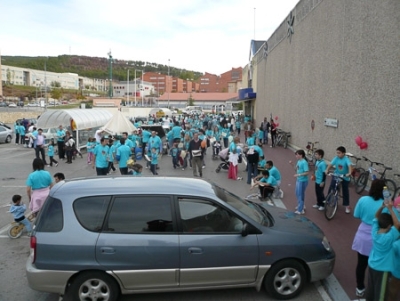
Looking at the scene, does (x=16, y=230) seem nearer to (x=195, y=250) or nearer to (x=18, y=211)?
(x=18, y=211)

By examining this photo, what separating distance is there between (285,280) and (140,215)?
214cm

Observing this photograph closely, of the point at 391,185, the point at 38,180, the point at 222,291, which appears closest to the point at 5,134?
the point at 38,180

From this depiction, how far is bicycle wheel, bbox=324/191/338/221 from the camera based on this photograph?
26.2 ft

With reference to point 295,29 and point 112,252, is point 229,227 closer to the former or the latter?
point 112,252

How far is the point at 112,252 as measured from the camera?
4.39 m

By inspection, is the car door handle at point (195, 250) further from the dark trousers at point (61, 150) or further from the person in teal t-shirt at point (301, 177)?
the dark trousers at point (61, 150)

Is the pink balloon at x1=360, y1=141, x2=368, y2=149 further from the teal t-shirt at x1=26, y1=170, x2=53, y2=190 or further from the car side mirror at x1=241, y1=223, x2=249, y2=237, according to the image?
the teal t-shirt at x1=26, y1=170, x2=53, y2=190

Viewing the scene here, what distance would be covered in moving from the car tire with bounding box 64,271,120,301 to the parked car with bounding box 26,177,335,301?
1 cm

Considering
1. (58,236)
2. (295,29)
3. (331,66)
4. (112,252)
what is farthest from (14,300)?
(295,29)

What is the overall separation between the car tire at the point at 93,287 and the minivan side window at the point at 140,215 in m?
0.60

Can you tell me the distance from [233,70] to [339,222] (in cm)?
13358

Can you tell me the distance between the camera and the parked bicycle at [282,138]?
21.9 meters

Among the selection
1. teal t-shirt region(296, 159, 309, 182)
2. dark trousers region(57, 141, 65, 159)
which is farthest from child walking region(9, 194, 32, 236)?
dark trousers region(57, 141, 65, 159)

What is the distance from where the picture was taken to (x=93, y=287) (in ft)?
14.7
